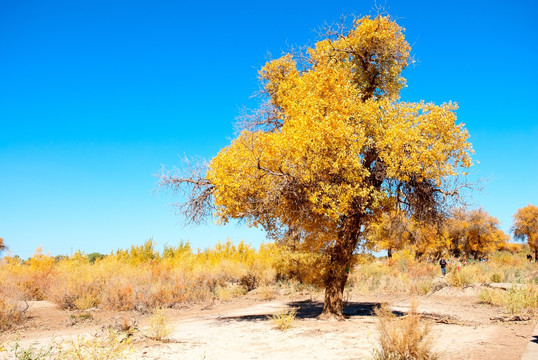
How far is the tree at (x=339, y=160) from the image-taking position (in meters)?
9.10

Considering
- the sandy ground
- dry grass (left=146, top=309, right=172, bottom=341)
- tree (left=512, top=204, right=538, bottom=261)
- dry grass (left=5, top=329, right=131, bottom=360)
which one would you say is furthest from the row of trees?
dry grass (left=5, top=329, right=131, bottom=360)

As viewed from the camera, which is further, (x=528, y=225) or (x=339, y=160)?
(x=528, y=225)

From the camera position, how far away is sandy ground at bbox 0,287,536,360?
22.3ft

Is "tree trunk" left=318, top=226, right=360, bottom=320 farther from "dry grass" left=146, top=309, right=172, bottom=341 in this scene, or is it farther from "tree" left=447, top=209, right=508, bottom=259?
"tree" left=447, top=209, right=508, bottom=259

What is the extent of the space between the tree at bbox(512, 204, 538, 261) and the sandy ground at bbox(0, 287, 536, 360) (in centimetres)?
4017

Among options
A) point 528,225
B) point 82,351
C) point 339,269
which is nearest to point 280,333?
point 339,269

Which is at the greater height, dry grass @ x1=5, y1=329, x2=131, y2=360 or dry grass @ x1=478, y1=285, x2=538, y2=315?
dry grass @ x1=5, y1=329, x2=131, y2=360

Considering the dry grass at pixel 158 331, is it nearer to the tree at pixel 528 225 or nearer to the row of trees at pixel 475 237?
the row of trees at pixel 475 237

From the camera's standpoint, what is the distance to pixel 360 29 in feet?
37.4

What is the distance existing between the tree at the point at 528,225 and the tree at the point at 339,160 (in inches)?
1775

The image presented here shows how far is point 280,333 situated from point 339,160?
14.0 feet

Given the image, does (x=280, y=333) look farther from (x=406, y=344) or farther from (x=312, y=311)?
(x=312, y=311)

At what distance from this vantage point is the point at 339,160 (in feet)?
29.5

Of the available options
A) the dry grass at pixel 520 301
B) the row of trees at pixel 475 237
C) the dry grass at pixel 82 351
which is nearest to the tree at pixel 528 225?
the row of trees at pixel 475 237
